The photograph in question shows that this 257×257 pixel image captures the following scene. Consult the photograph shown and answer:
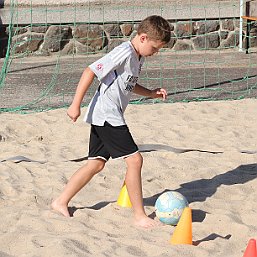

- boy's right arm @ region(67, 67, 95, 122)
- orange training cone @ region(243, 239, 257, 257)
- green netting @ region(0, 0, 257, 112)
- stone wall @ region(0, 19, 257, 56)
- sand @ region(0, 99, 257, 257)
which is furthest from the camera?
stone wall @ region(0, 19, 257, 56)

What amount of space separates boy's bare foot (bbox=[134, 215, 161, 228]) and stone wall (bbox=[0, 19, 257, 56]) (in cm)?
890

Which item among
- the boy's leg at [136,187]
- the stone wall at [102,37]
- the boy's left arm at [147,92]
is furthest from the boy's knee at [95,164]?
the stone wall at [102,37]

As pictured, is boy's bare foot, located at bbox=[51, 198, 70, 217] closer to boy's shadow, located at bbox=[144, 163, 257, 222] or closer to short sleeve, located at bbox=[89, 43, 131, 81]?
boy's shadow, located at bbox=[144, 163, 257, 222]

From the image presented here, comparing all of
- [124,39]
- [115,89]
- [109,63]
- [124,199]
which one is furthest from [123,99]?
[124,39]

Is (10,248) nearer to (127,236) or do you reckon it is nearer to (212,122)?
(127,236)

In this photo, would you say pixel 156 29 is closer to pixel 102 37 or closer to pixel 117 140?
pixel 117 140

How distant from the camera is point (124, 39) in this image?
567 inches

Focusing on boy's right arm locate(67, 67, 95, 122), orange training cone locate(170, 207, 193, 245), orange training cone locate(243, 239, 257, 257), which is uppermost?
boy's right arm locate(67, 67, 95, 122)

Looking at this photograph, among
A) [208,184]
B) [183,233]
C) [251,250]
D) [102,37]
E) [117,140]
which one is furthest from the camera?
[102,37]

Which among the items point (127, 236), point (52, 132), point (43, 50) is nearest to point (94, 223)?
point (127, 236)

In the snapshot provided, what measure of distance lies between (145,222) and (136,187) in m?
0.25

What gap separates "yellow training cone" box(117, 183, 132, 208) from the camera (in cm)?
575

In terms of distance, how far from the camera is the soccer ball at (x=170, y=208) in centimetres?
537

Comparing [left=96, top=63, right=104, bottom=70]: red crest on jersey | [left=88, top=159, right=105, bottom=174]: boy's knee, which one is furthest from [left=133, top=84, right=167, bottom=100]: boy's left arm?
[left=88, top=159, right=105, bottom=174]: boy's knee
